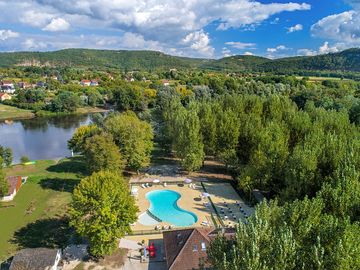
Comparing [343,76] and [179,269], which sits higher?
[343,76]

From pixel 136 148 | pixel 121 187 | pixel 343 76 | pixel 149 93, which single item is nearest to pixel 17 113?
pixel 149 93

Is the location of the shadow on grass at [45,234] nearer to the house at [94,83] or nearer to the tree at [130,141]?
the tree at [130,141]

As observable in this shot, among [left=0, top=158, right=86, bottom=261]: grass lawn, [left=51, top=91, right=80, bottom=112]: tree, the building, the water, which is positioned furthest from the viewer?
the building

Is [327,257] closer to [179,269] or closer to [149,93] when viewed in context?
[179,269]

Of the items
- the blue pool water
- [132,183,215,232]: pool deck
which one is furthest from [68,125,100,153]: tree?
the blue pool water

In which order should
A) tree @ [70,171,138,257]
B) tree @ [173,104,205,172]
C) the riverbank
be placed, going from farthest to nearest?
the riverbank, tree @ [173,104,205,172], tree @ [70,171,138,257]

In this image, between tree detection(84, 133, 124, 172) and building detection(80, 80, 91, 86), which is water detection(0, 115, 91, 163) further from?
building detection(80, 80, 91, 86)
